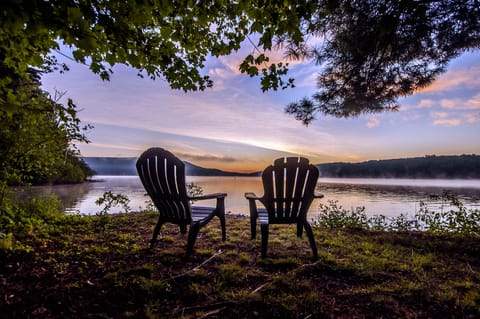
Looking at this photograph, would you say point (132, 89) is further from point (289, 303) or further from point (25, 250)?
point (289, 303)

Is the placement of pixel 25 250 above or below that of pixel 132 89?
below

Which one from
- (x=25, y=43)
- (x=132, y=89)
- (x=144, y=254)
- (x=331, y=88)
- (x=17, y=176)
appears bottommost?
(x=144, y=254)

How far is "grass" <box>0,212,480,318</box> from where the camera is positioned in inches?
55.7

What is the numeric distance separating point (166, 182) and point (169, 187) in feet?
0.24

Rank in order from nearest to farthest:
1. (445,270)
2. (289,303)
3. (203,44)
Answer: (289,303) < (445,270) < (203,44)

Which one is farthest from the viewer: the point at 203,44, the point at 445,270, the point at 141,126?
the point at 141,126

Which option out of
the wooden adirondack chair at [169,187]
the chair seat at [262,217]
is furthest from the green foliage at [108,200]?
the chair seat at [262,217]

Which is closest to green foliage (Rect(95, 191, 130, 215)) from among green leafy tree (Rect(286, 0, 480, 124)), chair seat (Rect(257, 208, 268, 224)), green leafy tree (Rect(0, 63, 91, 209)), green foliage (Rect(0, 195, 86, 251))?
green foliage (Rect(0, 195, 86, 251))

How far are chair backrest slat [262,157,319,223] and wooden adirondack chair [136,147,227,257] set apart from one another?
761mm

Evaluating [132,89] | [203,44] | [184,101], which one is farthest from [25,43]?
[184,101]

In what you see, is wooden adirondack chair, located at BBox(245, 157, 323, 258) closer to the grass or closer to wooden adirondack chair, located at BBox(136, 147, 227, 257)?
the grass

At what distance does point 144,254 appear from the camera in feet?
7.72

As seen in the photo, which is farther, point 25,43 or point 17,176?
point 17,176

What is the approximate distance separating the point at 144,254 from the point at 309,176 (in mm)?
1998
